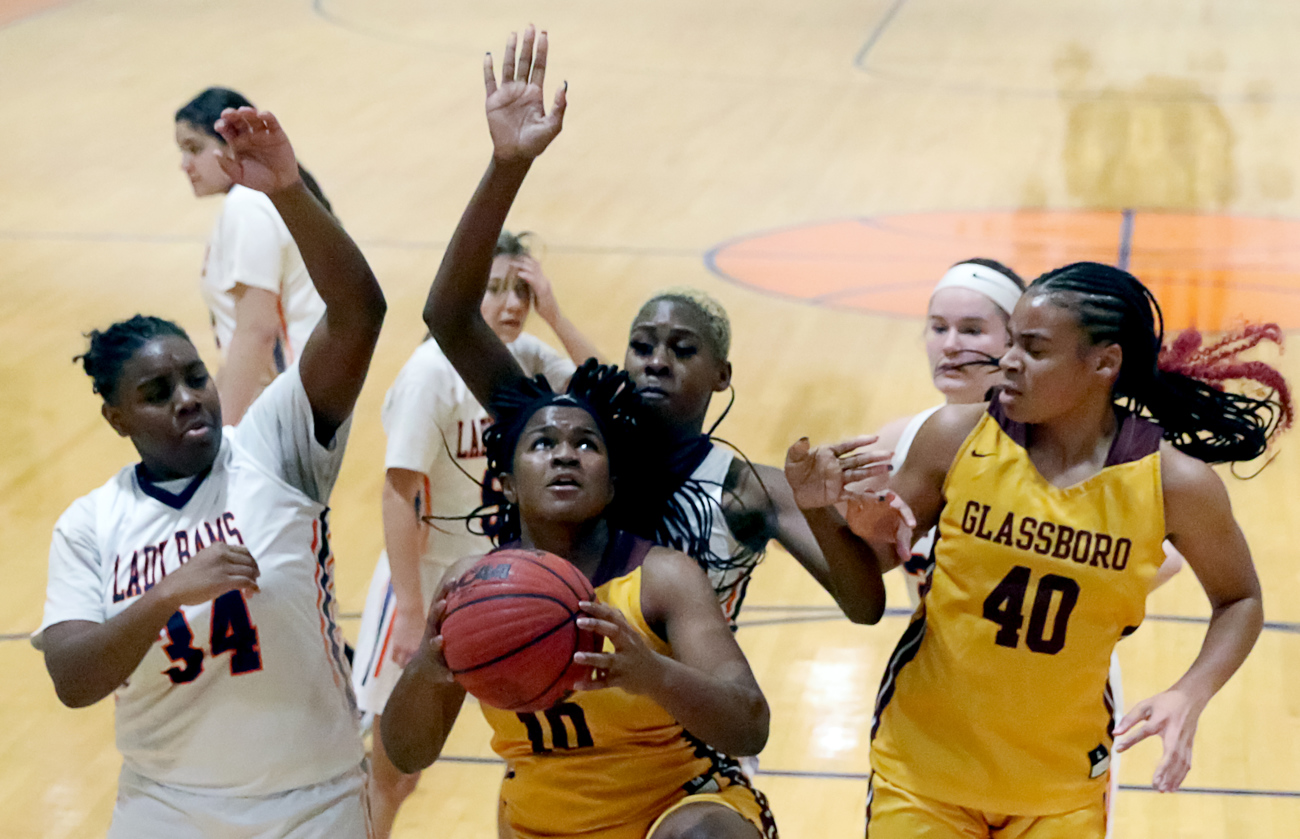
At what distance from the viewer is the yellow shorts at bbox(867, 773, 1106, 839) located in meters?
3.32

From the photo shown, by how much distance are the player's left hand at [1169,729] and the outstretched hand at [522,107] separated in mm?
1621

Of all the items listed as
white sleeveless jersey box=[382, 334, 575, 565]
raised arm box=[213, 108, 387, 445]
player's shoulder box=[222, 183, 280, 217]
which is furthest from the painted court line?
raised arm box=[213, 108, 387, 445]

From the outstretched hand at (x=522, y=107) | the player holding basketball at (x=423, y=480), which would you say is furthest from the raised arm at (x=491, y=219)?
the player holding basketball at (x=423, y=480)

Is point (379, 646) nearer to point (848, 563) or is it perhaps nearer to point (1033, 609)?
point (848, 563)

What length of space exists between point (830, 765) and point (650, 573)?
245 centimetres

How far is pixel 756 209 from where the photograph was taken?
1246 centimetres

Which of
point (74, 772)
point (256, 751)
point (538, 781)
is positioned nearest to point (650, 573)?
point (538, 781)

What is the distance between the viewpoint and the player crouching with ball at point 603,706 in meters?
2.98

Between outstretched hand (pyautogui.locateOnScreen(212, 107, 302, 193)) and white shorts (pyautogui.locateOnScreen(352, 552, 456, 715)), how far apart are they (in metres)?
1.75

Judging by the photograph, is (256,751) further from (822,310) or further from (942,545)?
(822,310)

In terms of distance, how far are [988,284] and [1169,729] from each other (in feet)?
4.87

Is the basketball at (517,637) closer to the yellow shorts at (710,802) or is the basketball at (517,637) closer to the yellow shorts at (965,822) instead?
the yellow shorts at (710,802)

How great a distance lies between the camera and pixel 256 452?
138 inches

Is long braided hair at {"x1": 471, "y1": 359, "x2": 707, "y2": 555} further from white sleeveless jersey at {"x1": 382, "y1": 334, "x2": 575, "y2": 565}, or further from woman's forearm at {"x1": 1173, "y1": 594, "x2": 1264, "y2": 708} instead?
white sleeveless jersey at {"x1": 382, "y1": 334, "x2": 575, "y2": 565}
